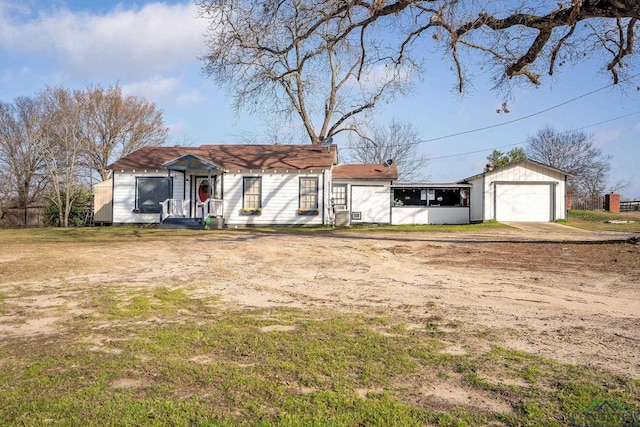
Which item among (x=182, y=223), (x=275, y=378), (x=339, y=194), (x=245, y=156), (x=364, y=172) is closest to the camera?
(x=275, y=378)

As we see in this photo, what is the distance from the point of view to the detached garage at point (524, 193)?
24.8 metres

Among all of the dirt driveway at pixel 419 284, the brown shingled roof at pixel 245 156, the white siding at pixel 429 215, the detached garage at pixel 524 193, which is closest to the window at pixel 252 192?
the brown shingled roof at pixel 245 156

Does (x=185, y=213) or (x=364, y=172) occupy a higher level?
(x=364, y=172)

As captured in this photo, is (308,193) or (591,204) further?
(591,204)

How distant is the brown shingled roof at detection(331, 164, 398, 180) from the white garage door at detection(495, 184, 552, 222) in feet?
20.7

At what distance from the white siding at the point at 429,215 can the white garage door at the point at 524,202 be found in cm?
221

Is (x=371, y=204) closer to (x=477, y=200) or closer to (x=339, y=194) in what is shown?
(x=339, y=194)

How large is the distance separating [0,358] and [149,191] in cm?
1941

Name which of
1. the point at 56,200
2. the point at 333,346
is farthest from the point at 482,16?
the point at 56,200

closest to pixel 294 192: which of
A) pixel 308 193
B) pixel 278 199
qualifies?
pixel 308 193

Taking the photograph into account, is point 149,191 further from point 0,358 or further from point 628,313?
point 628,313

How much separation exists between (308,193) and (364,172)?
5.44 metres

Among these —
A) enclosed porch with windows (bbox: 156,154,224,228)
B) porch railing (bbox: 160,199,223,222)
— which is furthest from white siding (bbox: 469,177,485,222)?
porch railing (bbox: 160,199,223,222)

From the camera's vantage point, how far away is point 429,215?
2558 centimetres
